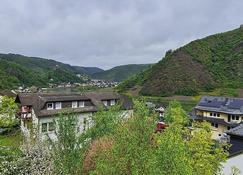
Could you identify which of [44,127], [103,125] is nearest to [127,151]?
[103,125]

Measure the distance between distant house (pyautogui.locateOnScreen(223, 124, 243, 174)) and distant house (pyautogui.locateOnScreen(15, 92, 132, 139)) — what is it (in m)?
14.3

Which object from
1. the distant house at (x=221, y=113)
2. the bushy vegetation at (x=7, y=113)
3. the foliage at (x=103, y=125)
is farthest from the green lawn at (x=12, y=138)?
the distant house at (x=221, y=113)

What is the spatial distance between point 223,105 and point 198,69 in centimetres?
8287

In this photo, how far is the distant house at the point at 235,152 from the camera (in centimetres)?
2657

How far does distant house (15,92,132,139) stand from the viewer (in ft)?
143

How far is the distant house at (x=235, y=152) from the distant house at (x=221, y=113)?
2720 cm

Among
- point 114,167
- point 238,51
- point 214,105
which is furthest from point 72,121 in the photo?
point 238,51

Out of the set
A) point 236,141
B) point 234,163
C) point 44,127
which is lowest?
point 234,163

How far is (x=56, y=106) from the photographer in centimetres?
4559

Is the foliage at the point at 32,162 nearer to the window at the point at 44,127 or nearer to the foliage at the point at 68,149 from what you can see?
the foliage at the point at 68,149

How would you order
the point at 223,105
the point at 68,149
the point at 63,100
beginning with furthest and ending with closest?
1. the point at 223,105
2. the point at 63,100
3. the point at 68,149

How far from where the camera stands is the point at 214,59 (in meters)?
155

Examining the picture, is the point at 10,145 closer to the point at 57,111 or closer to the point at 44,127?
→ the point at 44,127

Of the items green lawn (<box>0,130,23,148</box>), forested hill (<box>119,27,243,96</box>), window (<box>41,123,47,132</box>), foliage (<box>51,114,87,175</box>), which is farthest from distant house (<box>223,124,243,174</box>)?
forested hill (<box>119,27,243,96</box>)
